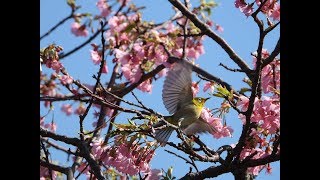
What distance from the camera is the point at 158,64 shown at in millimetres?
4738

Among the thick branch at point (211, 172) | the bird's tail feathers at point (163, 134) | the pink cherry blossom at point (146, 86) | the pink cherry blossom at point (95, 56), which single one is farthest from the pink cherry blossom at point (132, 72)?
the thick branch at point (211, 172)

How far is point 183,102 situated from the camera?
3133mm

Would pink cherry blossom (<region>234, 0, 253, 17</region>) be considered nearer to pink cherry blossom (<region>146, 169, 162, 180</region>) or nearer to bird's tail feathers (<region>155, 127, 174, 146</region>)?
bird's tail feathers (<region>155, 127, 174, 146</region>)

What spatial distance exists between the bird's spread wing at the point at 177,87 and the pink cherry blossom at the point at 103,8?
12.3ft

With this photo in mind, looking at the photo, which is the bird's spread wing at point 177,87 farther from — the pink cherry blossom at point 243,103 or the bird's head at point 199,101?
the pink cherry blossom at point 243,103

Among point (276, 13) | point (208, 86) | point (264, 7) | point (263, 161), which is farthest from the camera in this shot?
point (208, 86)

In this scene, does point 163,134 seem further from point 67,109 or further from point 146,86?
point 67,109

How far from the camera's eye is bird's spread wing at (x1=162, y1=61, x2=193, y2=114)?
2990 millimetres

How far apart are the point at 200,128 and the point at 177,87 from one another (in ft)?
1.02

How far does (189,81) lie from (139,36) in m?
1.76

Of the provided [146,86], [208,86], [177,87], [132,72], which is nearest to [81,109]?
[146,86]

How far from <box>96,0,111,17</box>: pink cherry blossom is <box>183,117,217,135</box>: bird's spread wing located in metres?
3.71

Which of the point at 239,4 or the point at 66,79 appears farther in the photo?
the point at 66,79

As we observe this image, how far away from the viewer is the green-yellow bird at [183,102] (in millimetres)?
3002
